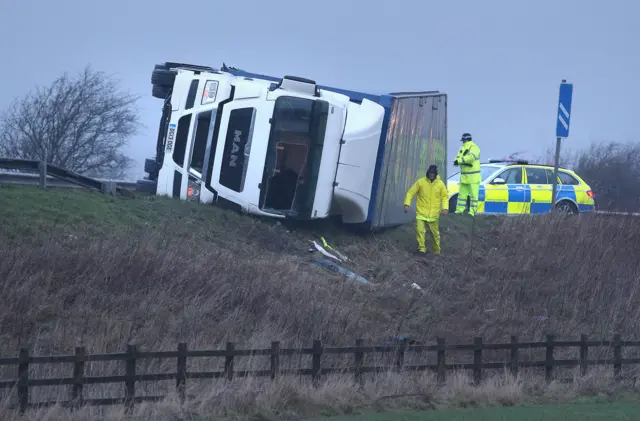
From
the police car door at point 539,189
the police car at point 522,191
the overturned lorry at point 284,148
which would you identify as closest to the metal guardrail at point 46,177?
the overturned lorry at point 284,148

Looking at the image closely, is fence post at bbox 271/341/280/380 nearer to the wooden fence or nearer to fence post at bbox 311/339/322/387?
the wooden fence

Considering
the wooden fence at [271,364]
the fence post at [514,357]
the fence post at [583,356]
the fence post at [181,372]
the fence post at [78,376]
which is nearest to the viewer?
the wooden fence at [271,364]

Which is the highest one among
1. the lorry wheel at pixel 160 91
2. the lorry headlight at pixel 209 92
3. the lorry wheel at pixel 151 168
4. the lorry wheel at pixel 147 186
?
the lorry wheel at pixel 160 91

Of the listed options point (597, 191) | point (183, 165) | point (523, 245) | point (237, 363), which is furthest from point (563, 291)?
point (597, 191)

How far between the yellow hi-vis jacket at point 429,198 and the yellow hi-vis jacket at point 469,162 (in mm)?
1991

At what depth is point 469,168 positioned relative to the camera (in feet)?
62.1

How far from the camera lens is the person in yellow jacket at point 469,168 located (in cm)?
1881

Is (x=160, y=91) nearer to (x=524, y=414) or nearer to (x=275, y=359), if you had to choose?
(x=275, y=359)

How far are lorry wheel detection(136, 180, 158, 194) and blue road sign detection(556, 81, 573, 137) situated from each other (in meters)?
7.02

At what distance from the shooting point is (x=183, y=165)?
1703 centimetres

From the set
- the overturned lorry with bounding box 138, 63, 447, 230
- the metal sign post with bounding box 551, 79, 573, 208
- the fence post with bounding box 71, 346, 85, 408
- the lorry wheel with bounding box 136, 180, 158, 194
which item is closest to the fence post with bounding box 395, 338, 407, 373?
the fence post with bounding box 71, 346, 85, 408

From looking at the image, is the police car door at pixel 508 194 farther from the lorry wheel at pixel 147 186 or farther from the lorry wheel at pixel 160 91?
the lorry wheel at pixel 147 186

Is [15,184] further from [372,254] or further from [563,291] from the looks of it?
[563,291]

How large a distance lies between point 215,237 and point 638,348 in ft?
20.3
